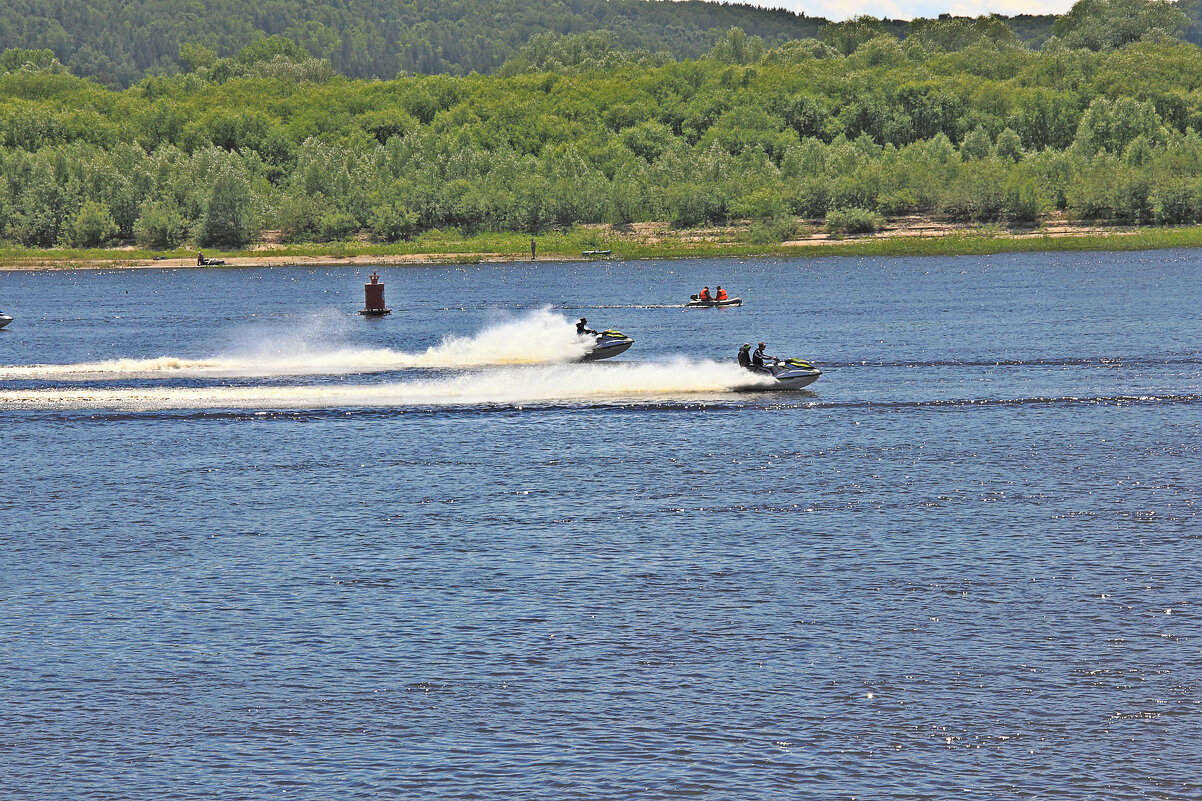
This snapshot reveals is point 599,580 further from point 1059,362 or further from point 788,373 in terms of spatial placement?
point 1059,362

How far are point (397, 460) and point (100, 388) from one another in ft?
79.0

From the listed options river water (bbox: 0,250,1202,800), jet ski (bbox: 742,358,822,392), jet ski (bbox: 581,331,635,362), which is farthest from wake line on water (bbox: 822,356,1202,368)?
jet ski (bbox: 742,358,822,392)

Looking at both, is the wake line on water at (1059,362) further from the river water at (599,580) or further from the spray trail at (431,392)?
the spray trail at (431,392)

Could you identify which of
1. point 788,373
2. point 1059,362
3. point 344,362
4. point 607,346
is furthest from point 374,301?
point 1059,362

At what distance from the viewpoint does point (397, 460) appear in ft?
158

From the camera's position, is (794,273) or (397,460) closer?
(397,460)

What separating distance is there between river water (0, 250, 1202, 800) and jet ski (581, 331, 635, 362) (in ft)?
4.21

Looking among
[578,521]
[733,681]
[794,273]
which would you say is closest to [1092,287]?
[794,273]

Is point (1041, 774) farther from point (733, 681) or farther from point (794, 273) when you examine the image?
point (794, 273)

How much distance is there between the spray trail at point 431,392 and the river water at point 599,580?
0.29m

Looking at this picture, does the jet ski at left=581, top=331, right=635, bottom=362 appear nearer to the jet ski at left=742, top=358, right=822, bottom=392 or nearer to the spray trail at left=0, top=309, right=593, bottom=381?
the spray trail at left=0, top=309, right=593, bottom=381

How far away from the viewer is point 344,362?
71.3m

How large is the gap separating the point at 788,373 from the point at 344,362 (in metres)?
24.4

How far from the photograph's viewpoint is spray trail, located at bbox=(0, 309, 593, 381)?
69312mm
